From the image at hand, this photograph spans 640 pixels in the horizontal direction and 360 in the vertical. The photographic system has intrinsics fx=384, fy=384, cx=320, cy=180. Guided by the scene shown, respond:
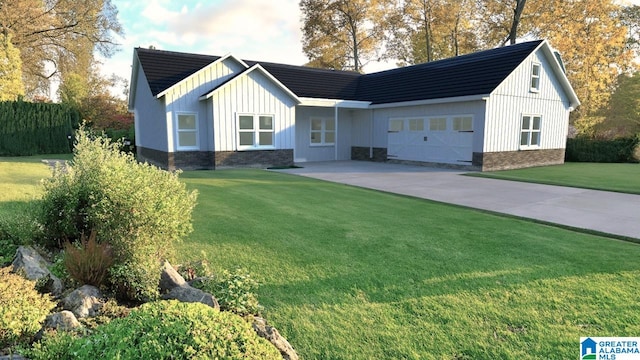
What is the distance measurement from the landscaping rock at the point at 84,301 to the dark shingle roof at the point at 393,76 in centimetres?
1365

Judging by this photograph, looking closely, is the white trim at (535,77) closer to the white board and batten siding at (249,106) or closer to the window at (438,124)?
the window at (438,124)

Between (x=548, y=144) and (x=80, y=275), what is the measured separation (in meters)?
20.4

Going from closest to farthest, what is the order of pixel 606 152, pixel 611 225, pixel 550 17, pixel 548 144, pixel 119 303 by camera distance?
1. pixel 119 303
2. pixel 611 225
3. pixel 548 144
4. pixel 606 152
5. pixel 550 17

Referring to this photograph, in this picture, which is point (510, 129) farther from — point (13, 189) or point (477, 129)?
point (13, 189)

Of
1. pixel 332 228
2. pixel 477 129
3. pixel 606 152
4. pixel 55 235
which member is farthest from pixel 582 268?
pixel 606 152

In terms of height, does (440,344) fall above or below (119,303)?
below

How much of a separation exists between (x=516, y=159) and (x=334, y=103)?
28.2 feet

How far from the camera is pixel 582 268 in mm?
4523

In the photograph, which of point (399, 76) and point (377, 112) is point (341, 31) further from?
point (377, 112)

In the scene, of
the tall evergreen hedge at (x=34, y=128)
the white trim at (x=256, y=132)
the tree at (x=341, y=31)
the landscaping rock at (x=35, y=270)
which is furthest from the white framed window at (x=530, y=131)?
the tall evergreen hedge at (x=34, y=128)

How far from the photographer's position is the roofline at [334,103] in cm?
1768

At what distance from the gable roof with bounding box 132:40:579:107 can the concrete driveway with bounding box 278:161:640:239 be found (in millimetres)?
4425

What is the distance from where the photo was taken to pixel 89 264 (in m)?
3.25

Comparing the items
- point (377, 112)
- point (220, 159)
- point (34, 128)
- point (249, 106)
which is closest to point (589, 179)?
point (377, 112)
